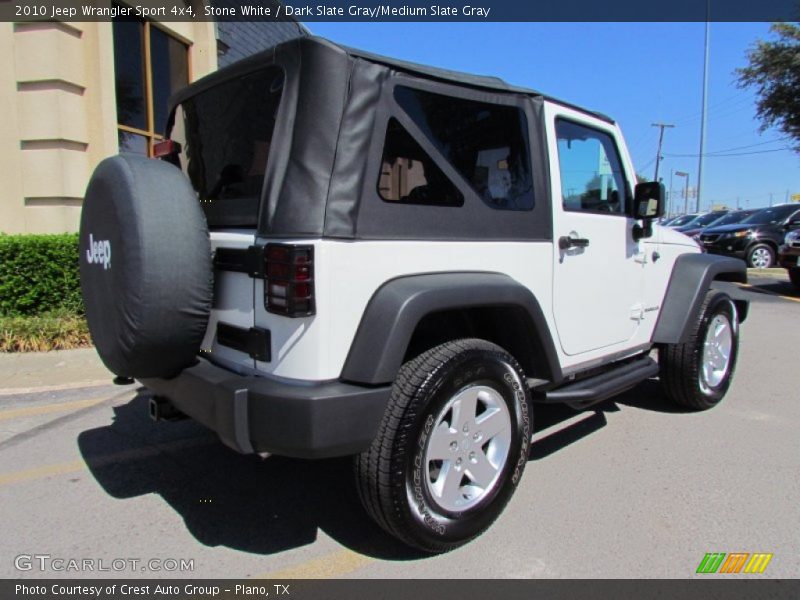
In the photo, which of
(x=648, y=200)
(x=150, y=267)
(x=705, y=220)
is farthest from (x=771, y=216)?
(x=150, y=267)

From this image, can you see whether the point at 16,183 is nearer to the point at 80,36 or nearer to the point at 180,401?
the point at 80,36

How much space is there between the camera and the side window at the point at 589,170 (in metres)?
3.30

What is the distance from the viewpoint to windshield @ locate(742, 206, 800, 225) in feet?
50.0

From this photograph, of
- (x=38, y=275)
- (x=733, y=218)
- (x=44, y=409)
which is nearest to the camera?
(x=44, y=409)

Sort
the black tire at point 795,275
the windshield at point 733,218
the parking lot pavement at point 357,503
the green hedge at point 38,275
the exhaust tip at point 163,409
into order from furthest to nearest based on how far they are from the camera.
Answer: the windshield at point 733,218
the black tire at point 795,275
the green hedge at point 38,275
the exhaust tip at point 163,409
the parking lot pavement at point 357,503

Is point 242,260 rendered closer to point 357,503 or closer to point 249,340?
point 249,340

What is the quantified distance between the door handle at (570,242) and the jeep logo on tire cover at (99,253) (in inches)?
88.2

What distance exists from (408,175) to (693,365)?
2.89 meters

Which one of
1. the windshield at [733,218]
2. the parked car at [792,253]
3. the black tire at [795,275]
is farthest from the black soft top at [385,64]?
the windshield at [733,218]

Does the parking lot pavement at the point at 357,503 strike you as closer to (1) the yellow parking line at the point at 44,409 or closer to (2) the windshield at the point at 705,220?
(1) the yellow parking line at the point at 44,409

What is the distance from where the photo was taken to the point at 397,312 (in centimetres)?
226
